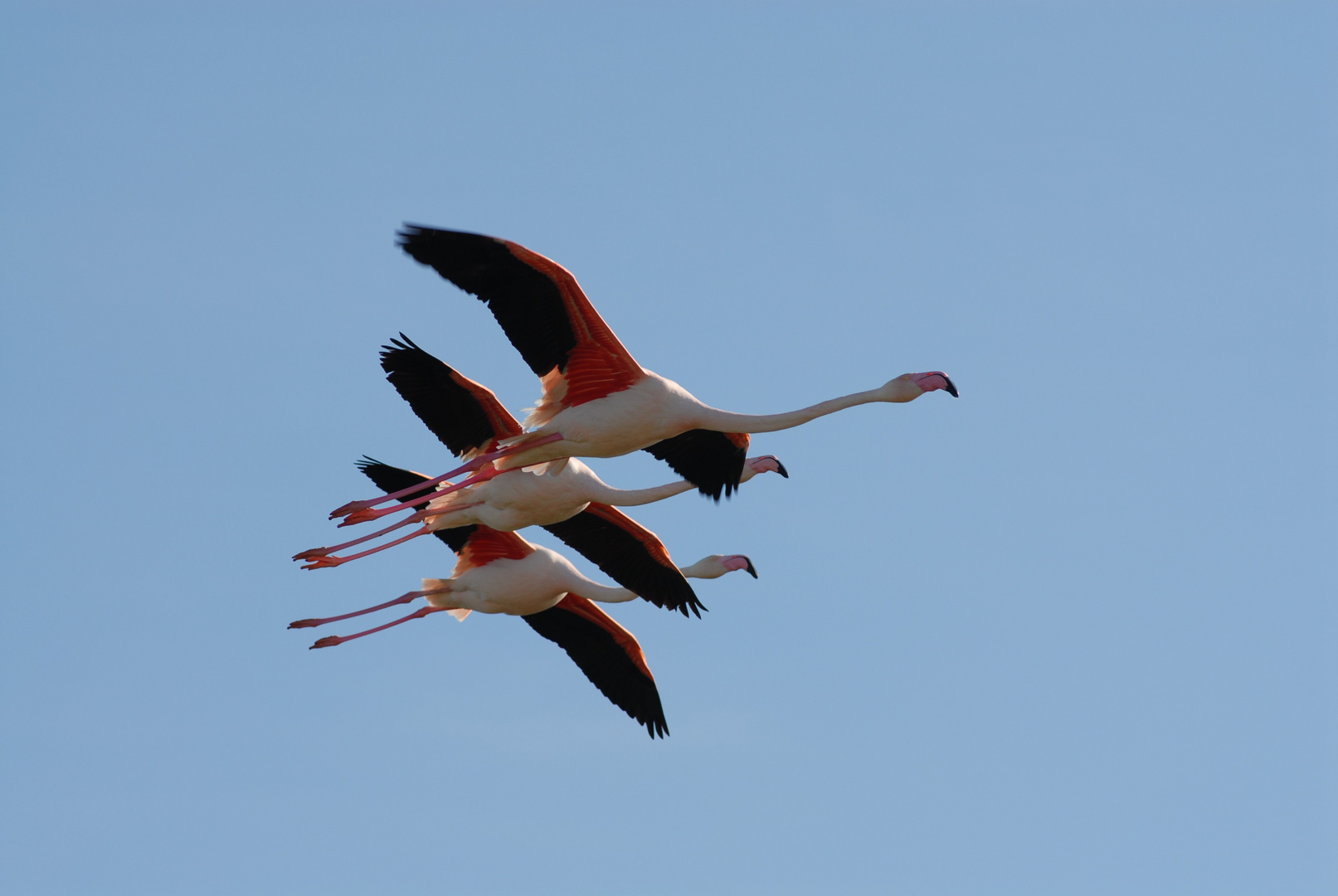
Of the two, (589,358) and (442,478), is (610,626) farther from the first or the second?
(589,358)

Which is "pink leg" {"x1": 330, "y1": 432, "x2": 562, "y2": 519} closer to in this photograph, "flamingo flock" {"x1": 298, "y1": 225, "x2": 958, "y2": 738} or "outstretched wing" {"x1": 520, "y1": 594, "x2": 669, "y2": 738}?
"flamingo flock" {"x1": 298, "y1": 225, "x2": 958, "y2": 738}

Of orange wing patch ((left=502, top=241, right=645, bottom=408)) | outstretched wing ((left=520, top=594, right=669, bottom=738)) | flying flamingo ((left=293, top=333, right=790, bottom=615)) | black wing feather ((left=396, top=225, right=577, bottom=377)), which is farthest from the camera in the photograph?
outstretched wing ((left=520, top=594, right=669, bottom=738))

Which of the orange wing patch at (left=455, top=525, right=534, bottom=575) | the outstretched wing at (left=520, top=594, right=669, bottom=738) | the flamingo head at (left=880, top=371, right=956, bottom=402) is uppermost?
the flamingo head at (left=880, top=371, right=956, bottom=402)

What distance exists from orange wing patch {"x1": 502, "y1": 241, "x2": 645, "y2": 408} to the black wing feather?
0.09 meters

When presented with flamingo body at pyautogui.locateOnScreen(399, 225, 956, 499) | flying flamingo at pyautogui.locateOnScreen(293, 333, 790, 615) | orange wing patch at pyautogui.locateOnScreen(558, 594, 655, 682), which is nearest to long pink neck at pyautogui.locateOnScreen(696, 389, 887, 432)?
flamingo body at pyautogui.locateOnScreen(399, 225, 956, 499)

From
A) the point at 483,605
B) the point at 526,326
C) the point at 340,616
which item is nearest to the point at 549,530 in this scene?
the point at 483,605

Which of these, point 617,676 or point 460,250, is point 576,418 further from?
point 617,676

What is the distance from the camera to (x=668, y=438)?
21.4 meters

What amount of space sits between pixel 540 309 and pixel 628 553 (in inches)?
163

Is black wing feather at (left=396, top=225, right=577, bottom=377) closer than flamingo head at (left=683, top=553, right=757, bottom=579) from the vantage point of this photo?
Yes

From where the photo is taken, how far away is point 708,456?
883 inches

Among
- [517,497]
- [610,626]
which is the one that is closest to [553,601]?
[610,626]

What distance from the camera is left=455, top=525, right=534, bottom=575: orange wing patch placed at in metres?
23.6

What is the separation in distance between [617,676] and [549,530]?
218 cm
